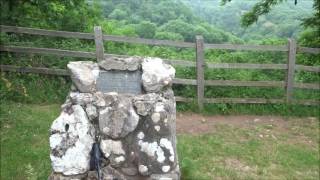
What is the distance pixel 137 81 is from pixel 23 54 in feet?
21.6

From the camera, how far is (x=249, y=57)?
11914 millimetres

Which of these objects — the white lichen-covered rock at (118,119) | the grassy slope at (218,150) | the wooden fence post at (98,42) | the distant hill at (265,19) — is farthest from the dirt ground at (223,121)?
the distant hill at (265,19)

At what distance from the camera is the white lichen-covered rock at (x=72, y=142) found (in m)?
4.66

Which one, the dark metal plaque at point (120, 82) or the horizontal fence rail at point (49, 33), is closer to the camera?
the dark metal plaque at point (120, 82)

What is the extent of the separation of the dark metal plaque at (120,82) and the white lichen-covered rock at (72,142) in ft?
1.22

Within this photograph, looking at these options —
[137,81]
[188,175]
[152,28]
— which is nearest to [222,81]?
[188,175]

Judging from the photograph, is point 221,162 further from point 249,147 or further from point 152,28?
point 152,28

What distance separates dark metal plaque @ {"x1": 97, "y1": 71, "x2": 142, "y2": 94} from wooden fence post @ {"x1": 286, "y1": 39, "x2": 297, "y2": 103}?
18.4ft

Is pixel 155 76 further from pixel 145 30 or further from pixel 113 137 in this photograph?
pixel 145 30

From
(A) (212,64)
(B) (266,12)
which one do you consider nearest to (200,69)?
(A) (212,64)

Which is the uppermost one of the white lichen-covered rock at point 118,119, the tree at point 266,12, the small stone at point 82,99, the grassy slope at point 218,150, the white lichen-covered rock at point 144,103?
the tree at point 266,12

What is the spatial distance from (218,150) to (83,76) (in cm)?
387

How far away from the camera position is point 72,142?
4664 mm

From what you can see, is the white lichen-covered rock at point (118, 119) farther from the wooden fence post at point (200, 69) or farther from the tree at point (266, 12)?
the tree at point (266, 12)
